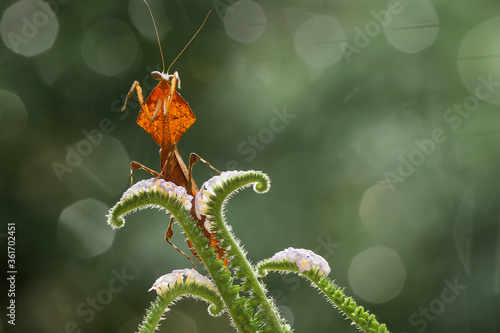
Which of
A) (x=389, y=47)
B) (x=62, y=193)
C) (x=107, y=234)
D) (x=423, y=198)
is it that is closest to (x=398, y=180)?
(x=423, y=198)

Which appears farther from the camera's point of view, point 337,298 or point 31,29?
point 31,29

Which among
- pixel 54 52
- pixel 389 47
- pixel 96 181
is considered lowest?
pixel 96 181

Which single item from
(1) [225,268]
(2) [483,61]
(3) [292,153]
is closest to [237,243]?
(1) [225,268]

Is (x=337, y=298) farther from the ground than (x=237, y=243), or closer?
closer

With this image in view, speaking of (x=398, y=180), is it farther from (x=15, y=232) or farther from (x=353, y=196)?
(x=15, y=232)

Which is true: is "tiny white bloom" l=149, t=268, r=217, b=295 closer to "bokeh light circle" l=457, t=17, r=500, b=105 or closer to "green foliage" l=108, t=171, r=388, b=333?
"green foliage" l=108, t=171, r=388, b=333

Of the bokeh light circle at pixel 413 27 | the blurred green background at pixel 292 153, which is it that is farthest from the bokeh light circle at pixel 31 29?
the bokeh light circle at pixel 413 27

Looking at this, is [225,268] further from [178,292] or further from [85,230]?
[85,230]
